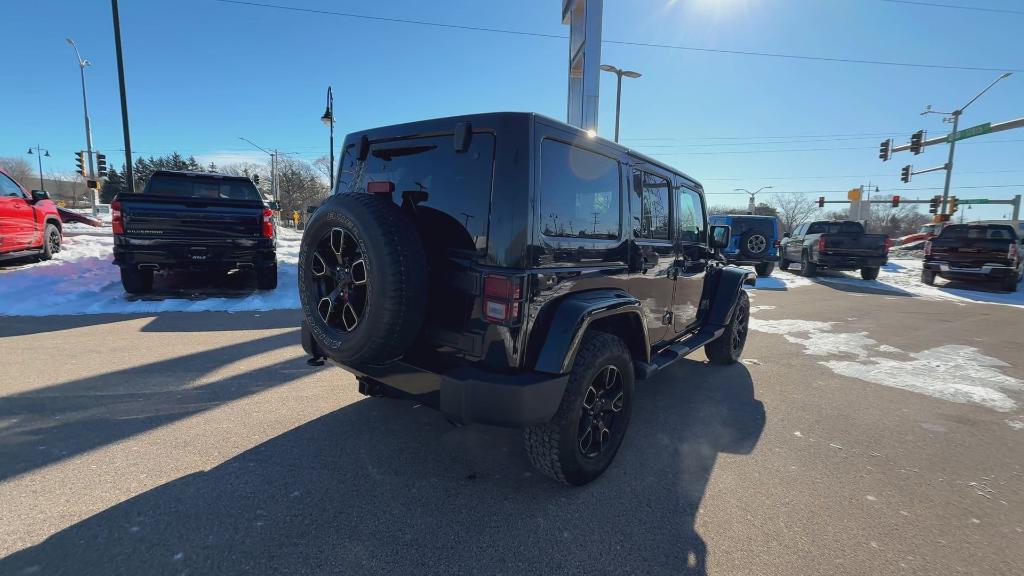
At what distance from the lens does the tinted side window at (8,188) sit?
326 inches

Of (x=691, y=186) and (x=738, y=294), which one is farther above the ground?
(x=691, y=186)

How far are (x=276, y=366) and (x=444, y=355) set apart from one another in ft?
9.06

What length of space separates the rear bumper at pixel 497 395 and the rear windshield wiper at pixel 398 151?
1.32 metres

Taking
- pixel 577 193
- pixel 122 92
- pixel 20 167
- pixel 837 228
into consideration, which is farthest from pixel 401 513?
pixel 20 167

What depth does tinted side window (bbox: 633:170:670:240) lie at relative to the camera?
11.1 ft

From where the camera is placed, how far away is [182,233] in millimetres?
6477

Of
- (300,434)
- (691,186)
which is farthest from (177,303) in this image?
(691,186)

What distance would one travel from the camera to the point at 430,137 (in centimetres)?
276

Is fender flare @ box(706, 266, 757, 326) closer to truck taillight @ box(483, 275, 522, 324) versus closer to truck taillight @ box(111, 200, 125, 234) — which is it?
truck taillight @ box(483, 275, 522, 324)

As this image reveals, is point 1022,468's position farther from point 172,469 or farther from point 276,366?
point 276,366

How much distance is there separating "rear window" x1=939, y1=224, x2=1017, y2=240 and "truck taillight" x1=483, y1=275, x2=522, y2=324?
52.0 feet

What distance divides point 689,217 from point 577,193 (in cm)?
212

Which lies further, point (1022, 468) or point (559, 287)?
point (1022, 468)

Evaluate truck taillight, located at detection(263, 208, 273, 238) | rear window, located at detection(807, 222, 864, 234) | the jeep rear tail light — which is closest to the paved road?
the jeep rear tail light
